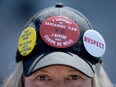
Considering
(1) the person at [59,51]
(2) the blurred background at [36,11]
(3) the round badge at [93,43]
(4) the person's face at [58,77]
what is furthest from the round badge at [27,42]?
(2) the blurred background at [36,11]

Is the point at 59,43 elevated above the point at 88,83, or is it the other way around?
the point at 59,43

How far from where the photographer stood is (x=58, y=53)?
5.81 feet

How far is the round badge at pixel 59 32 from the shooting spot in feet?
5.86

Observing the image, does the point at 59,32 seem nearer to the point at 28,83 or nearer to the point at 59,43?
the point at 59,43

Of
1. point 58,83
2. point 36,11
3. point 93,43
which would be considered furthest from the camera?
point 36,11

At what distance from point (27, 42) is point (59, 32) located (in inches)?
6.2

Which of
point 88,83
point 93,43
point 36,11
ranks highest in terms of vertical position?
point 93,43

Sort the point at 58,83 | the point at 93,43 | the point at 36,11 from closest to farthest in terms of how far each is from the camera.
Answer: the point at 58,83 < the point at 93,43 < the point at 36,11

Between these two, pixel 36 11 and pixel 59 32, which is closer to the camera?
pixel 59 32

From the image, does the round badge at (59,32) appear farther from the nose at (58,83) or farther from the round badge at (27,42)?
the nose at (58,83)

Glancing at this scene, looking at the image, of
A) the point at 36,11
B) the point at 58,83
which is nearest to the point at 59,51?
A: the point at 58,83

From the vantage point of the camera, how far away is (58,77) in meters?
1.78

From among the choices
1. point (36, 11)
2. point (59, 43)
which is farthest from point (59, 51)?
point (36, 11)

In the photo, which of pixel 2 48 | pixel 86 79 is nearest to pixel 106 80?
pixel 86 79
